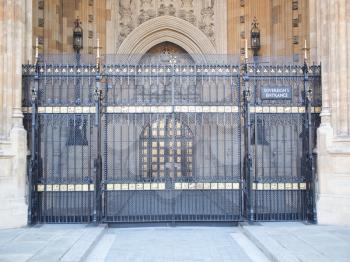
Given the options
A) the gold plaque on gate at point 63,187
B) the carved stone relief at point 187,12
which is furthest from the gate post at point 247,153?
the carved stone relief at point 187,12

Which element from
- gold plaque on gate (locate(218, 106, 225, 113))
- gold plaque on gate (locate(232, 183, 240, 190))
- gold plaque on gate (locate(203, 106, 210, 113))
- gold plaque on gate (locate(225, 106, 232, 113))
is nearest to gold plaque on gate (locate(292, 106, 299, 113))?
gold plaque on gate (locate(225, 106, 232, 113))

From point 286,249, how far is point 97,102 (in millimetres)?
5043

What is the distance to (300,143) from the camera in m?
11.0

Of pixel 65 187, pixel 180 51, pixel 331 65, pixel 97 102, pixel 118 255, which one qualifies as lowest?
pixel 118 255

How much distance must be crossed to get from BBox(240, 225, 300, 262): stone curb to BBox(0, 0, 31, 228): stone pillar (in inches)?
186

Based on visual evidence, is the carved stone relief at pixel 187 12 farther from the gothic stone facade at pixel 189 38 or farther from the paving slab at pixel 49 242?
the paving slab at pixel 49 242

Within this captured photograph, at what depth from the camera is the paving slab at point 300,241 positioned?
6996mm

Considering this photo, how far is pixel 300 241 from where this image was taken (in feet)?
26.3

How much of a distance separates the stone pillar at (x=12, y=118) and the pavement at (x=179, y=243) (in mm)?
684

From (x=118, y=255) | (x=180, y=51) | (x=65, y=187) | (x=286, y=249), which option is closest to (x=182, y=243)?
(x=118, y=255)

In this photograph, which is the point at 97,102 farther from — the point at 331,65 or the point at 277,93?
the point at 331,65

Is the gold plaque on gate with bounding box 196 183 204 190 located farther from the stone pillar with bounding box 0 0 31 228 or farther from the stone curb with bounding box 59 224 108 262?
the stone pillar with bounding box 0 0 31 228

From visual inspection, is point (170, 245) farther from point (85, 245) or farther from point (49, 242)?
point (49, 242)

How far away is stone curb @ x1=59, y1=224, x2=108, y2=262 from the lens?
23.1ft
